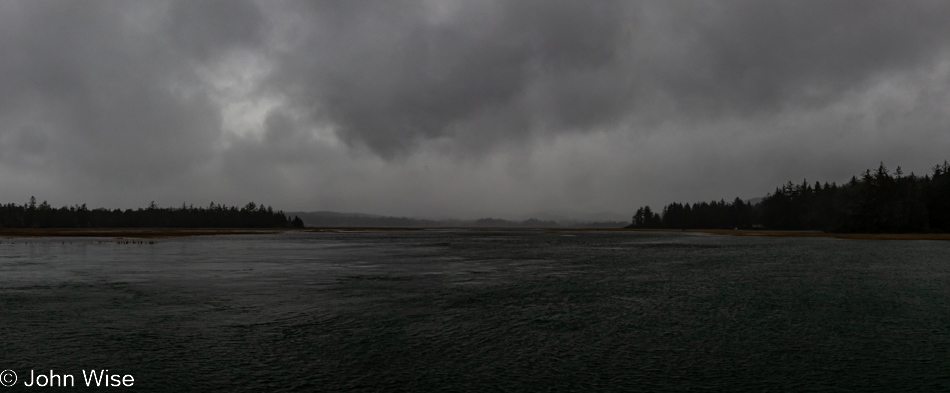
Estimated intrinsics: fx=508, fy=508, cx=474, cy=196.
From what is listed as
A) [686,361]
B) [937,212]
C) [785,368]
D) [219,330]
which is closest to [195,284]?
[219,330]

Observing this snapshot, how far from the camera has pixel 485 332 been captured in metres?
21.4

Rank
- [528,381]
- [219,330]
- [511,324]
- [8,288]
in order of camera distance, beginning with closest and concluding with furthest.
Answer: [528,381] → [219,330] → [511,324] → [8,288]

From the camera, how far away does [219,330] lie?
21.5m

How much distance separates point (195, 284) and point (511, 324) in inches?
998

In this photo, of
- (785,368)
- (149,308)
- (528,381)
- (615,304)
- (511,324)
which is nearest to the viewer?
(528,381)

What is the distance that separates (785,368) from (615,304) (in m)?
12.1

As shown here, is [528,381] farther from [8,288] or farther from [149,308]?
[8,288]

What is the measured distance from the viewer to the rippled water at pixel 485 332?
15.5 m

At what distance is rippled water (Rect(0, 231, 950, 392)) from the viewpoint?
608 inches

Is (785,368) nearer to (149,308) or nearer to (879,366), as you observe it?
(879,366)

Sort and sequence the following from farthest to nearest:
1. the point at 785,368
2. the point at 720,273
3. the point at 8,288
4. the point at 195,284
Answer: the point at 720,273 < the point at 195,284 < the point at 8,288 < the point at 785,368

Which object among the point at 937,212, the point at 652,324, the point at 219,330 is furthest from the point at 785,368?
the point at 937,212

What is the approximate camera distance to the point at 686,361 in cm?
1717

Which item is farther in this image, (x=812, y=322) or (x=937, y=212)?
(x=937, y=212)
